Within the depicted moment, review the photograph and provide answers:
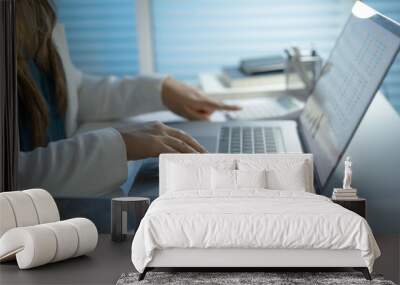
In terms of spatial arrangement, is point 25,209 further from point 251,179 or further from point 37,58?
point 37,58

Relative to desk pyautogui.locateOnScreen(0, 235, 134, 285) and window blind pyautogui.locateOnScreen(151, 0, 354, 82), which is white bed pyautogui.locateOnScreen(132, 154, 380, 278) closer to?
desk pyautogui.locateOnScreen(0, 235, 134, 285)

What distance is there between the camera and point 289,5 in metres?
6.95

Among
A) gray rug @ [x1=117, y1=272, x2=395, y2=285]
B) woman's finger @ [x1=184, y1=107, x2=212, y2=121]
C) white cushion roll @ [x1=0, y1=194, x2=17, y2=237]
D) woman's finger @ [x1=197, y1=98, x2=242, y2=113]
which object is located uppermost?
woman's finger @ [x1=197, y1=98, x2=242, y2=113]

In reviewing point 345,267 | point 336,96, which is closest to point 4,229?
point 345,267

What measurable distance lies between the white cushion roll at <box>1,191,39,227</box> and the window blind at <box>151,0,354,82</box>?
192 cm

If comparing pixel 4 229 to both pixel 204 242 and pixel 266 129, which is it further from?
pixel 266 129

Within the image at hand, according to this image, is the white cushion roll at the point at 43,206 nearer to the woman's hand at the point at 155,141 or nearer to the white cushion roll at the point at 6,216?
the white cushion roll at the point at 6,216

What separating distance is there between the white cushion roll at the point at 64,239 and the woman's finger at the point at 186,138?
1.67 metres

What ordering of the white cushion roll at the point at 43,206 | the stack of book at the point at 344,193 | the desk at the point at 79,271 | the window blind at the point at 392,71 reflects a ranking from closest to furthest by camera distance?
the desk at the point at 79,271, the white cushion roll at the point at 43,206, the stack of book at the point at 344,193, the window blind at the point at 392,71

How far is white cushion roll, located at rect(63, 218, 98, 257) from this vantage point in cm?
561

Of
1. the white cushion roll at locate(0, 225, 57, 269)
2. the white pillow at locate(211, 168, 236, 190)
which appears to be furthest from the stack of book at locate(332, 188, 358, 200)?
the white cushion roll at locate(0, 225, 57, 269)

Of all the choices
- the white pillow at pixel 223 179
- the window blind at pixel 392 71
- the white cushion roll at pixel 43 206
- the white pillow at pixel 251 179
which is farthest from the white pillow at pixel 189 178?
the window blind at pixel 392 71

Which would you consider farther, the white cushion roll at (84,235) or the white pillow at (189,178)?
the white pillow at (189,178)

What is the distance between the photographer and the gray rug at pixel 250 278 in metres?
4.89
